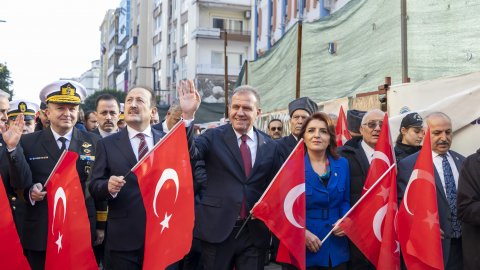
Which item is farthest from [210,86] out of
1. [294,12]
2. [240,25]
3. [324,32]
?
[324,32]

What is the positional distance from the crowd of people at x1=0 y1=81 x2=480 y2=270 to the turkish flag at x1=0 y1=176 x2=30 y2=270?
0.19 meters

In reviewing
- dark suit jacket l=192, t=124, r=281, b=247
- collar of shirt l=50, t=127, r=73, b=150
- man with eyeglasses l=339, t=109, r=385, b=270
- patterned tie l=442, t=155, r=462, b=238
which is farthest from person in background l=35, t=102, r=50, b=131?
patterned tie l=442, t=155, r=462, b=238

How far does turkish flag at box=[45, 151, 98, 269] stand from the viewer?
437cm

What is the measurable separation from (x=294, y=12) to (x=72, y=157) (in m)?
20.3

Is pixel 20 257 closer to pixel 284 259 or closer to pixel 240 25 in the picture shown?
pixel 284 259

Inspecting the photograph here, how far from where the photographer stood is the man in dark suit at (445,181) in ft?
16.2

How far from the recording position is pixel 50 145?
4.77 meters

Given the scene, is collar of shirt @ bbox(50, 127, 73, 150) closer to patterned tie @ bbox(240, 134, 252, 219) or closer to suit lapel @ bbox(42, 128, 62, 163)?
suit lapel @ bbox(42, 128, 62, 163)

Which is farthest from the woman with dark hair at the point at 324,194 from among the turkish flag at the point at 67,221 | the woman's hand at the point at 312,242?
the turkish flag at the point at 67,221

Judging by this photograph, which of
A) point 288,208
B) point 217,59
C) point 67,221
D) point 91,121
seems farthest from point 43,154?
point 217,59

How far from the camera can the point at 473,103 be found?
654 centimetres

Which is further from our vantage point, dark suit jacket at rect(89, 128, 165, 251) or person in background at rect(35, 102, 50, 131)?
person in background at rect(35, 102, 50, 131)

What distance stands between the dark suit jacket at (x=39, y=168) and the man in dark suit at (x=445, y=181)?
2.66 meters

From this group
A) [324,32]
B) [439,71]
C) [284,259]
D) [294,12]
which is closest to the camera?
[284,259]
